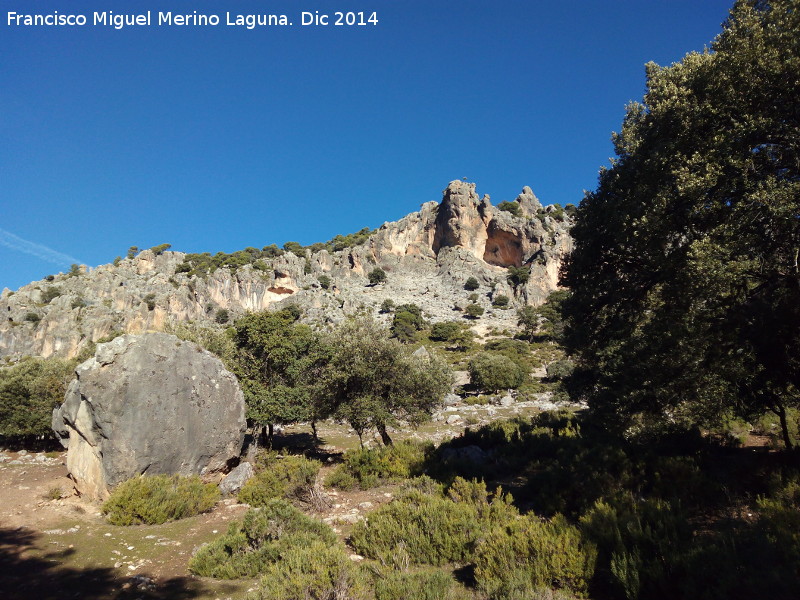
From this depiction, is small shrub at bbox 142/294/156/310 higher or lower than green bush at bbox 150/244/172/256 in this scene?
lower

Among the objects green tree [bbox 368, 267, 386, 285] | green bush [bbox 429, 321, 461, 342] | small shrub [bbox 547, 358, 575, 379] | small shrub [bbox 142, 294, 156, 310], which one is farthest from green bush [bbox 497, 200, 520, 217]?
small shrub [bbox 142, 294, 156, 310]

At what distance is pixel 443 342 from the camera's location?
2975 inches

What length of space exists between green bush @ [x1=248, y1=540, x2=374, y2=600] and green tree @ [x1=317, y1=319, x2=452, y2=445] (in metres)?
11.0

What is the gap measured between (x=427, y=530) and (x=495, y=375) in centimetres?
3908

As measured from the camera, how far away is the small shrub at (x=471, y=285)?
104 meters

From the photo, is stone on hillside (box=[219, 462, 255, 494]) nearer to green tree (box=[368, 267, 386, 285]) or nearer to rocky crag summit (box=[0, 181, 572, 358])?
rocky crag summit (box=[0, 181, 572, 358])

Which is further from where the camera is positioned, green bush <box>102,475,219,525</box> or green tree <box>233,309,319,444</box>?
green tree <box>233,309,319,444</box>

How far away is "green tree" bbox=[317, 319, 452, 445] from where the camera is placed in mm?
18703

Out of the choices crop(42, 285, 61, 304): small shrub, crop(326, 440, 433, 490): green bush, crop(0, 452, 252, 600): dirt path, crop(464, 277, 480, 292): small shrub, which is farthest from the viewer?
crop(464, 277, 480, 292): small shrub

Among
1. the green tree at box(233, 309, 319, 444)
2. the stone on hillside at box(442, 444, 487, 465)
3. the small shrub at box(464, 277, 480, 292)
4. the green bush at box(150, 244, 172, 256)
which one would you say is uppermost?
the green bush at box(150, 244, 172, 256)

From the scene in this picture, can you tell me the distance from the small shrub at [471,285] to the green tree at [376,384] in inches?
3354

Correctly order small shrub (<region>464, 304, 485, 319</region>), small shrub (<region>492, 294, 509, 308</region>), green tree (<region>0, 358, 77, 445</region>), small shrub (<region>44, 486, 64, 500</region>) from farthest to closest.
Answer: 1. small shrub (<region>492, 294, 509, 308</region>)
2. small shrub (<region>464, 304, 485, 319</region>)
3. green tree (<region>0, 358, 77, 445</region>)
4. small shrub (<region>44, 486, 64, 500</region>)

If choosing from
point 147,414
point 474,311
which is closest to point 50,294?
point 474,311

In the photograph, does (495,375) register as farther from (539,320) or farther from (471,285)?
(471,285)
